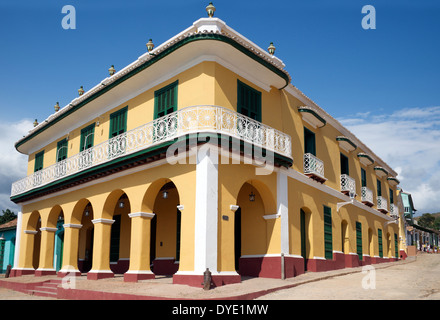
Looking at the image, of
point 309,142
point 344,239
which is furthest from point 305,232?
point 344,239

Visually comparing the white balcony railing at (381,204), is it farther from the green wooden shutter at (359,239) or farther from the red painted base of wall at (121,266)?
the red painted base of wall at (121,266)

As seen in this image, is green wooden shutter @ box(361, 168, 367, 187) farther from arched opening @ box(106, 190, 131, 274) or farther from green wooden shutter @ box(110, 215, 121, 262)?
green wooden shutter @ box(110, 215, 121, 262)

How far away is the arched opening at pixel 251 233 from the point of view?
15305mm

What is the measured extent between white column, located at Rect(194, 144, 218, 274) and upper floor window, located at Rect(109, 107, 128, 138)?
5.54m

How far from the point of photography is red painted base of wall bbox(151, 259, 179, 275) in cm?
1700

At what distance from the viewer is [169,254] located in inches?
681

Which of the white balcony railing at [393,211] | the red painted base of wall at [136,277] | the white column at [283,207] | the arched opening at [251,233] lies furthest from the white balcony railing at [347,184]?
the red painted base of wall at [136,277]

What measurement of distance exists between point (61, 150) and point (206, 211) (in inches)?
485

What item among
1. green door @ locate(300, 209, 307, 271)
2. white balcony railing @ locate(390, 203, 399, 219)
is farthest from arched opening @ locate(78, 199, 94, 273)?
white balcony railing @ locate(390, 203, 399, 219)
